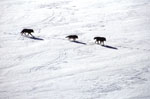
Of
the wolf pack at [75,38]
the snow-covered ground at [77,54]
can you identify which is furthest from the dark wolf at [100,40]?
the snow-covered ground at [77,54]

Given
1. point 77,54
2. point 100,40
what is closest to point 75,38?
point 100,40

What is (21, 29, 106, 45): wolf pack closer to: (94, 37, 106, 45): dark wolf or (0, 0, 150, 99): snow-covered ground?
(94, 37, 106, 45): dark wolf

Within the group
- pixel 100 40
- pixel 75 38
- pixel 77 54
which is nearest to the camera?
pixel 77 54

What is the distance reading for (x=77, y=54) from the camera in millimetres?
11883

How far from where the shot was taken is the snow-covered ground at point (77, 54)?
901cm

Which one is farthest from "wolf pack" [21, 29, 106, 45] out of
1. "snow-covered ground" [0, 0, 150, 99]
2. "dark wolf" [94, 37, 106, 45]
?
"snow-covered ground" [0, 0, 150, 99]

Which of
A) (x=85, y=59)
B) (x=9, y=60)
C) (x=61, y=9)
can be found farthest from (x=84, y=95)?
(x=61, y=9)

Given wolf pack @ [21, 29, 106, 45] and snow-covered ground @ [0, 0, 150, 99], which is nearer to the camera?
snow-covered ground @ [0, 0, 150, 99]

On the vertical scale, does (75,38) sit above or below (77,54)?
above

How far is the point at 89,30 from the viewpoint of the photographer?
598 inches

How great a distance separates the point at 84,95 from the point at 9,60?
196 inches

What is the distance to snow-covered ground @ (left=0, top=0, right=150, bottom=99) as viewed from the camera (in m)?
9.01

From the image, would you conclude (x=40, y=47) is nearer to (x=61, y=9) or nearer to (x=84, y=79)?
(x=84, y=79)

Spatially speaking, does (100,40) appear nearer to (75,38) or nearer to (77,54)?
(75,38)
